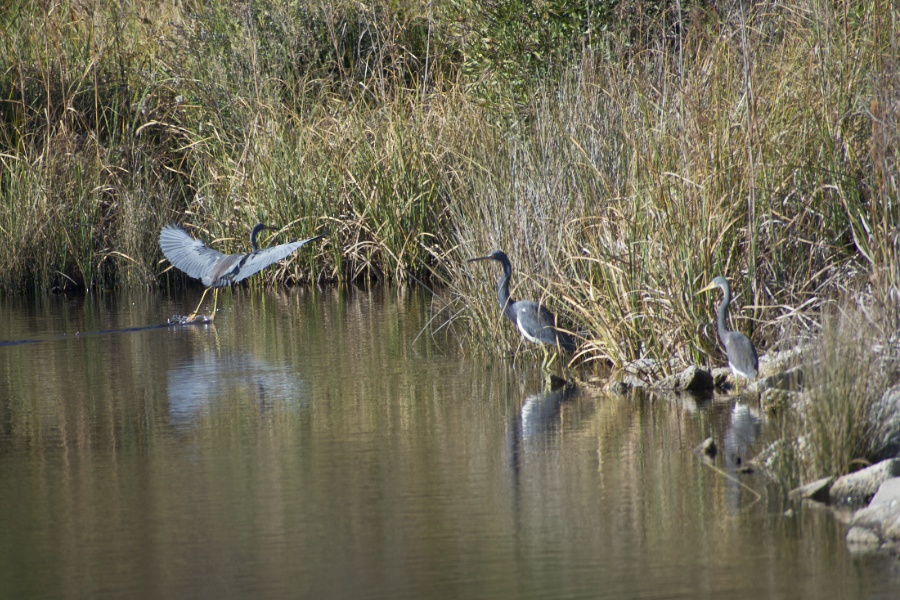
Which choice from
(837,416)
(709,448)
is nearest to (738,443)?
(709,448)

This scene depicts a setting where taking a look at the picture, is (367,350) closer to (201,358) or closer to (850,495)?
(201,358)

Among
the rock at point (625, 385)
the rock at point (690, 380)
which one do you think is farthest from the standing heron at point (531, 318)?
the rock at point (690, 380)

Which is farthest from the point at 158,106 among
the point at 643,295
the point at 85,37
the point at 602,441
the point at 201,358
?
the point at 602,441

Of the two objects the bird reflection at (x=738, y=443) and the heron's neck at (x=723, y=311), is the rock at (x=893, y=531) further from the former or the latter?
the heron's neck at (x=723, y=311)

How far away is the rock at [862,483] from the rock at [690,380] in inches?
70.8

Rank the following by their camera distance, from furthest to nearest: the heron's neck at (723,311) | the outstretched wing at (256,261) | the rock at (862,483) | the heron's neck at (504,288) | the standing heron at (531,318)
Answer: the outstretched wing at (256,261) → the heron's neck at (504,288) → the standing heron at (531,318) → the heron's neck at (723,311) → the rock at (862,483)

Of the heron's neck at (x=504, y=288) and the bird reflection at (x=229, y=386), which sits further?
the heron's neck at (x=504, y=288)

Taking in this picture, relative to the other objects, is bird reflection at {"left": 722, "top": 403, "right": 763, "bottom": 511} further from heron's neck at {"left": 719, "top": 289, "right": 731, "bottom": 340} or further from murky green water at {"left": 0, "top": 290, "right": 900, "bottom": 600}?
heron's neck at {"left": 719, "top": 289, "right": 731, "bottom": 340}

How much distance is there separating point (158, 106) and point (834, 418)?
11271 mm

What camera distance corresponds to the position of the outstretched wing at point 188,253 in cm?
935

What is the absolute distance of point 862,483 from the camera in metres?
4.11

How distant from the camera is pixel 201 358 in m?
7.94

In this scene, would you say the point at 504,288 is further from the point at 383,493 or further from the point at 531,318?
the point at 383,493

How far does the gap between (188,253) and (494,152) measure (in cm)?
302
